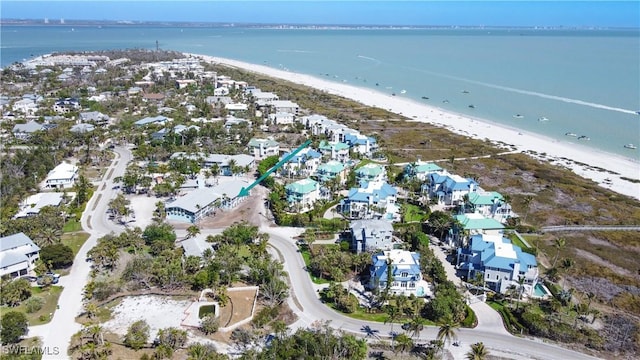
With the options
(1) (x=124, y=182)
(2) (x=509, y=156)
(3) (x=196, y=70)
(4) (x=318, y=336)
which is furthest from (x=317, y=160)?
(3) (x=196, y=70)

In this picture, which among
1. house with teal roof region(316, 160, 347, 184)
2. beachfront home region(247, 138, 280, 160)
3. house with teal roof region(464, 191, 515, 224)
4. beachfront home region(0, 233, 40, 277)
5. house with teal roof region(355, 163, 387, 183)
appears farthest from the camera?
beachfront home region(247, 138, 280, 160)

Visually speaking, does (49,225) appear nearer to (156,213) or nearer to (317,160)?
(156,213)

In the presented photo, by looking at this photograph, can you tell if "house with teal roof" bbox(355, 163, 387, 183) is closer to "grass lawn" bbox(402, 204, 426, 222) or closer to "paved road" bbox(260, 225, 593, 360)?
"grass lawn" bbox(402, 204, 426, 222)

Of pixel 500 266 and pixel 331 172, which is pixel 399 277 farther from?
pixel 331 172

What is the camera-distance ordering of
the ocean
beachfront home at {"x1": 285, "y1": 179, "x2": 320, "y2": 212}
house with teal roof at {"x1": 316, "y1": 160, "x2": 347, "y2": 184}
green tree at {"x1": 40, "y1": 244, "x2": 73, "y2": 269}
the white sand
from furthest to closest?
the ocean, the white sand, house with teal roof at {"x1": 316, "y1": 160, "x2": 347, "y2": 184}, beachfront home at {"x1": 285, "y1": 179, "x2": 320, "y2": 212}, green tree at {"x1": 40, "y1": 244, "x2": 73, "y2": 269}

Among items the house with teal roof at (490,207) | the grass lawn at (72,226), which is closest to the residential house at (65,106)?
the grass lawn at (72,226)

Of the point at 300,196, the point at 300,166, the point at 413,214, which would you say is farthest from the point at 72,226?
the point at 413,214

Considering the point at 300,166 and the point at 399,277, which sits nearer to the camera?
the point at 399,277

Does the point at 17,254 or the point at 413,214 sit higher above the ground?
the point at 413,214

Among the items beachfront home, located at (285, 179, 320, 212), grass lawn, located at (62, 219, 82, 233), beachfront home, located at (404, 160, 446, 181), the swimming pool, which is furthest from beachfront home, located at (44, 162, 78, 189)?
the swimming pool
